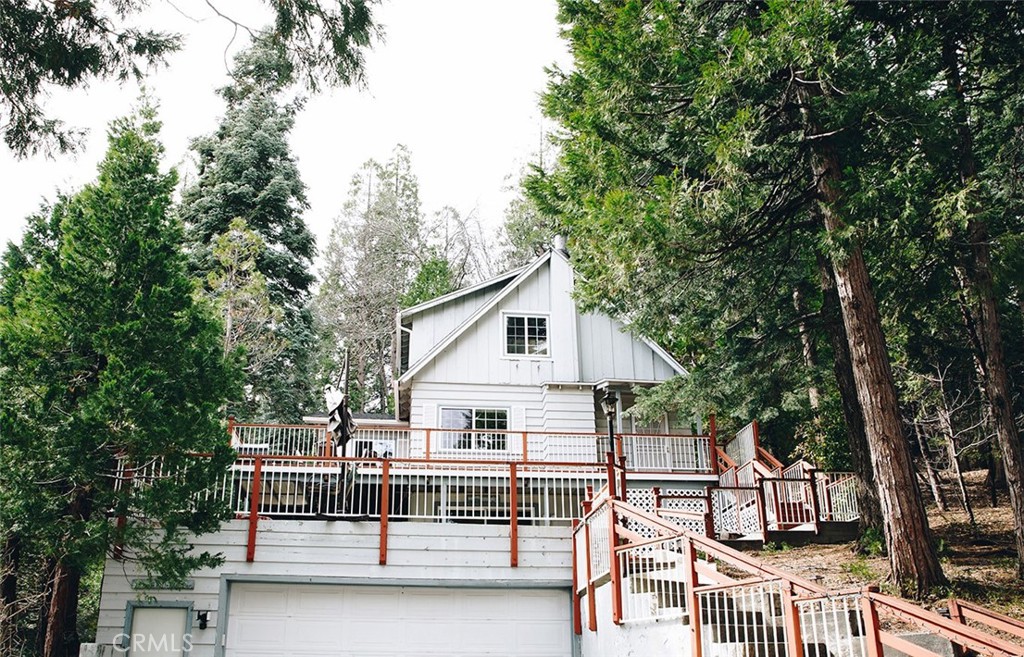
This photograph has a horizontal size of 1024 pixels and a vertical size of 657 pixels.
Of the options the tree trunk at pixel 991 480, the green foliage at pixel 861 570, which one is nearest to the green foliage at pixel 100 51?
the green foliage at pixel 861 570

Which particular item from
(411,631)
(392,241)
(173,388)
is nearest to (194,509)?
(173,388)

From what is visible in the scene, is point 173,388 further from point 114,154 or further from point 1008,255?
point 1008,255

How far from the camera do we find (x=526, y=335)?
759 inches

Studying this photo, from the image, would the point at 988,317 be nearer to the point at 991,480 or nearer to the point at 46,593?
the point at 991,480

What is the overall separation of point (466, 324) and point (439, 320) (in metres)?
2.06

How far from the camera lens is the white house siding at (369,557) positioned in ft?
36.7

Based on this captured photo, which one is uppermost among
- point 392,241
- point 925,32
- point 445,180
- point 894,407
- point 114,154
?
point 445,180

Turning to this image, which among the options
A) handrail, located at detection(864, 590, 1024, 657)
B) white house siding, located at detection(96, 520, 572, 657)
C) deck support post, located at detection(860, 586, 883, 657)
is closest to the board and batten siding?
white house siding, located at detection(96, 520, 572, 657)

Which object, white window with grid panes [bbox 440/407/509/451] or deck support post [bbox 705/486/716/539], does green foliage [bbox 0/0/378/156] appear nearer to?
deck support post [bbox 705/486/716/539]

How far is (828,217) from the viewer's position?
10219 millimetres

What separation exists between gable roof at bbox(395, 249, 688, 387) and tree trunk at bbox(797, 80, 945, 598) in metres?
7.55

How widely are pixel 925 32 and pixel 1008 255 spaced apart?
11.2 feet

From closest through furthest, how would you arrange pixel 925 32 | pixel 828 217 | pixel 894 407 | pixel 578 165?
pixel 894 407, pixel 828 217, pixel 925 32, pixel 578 165

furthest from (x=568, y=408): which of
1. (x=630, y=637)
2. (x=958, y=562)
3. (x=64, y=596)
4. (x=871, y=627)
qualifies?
(x=871, y=627)
